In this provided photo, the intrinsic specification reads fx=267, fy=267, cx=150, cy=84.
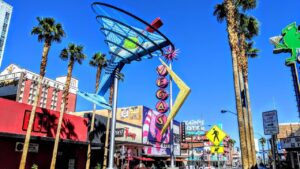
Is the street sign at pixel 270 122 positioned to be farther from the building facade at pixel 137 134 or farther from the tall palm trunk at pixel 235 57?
the building facade at pixel 137 134

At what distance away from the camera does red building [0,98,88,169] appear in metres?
21.7

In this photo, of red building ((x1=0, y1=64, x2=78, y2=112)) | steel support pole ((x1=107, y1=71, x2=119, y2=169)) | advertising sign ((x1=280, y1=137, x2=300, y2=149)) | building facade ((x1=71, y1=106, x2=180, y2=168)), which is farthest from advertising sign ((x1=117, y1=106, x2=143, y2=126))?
steel support pole ((x1=107, y1=71, x2=119, y2=169))

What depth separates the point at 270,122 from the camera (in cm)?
1212

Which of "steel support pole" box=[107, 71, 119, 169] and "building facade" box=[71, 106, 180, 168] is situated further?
"building facade" box=[71, 106, 180, 168]

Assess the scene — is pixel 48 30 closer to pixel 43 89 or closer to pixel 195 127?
pixel 43 89

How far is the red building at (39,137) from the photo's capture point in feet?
71.2

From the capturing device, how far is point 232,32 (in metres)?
20.9

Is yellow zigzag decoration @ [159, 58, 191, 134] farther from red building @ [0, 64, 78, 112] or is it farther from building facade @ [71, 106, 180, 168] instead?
red building @ [0, 64, 78, 112]

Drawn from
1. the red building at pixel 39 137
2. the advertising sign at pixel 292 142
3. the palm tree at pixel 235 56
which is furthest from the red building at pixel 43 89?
the advertising sign at pixel 292 142

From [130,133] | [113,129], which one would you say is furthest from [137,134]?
[113,129]

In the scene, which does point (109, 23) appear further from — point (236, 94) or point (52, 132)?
point (52, 132)

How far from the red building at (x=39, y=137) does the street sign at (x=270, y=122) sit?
17990 mm

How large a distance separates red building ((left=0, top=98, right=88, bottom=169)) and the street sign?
18.0 meters

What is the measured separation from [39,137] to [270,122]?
18.6 metres
